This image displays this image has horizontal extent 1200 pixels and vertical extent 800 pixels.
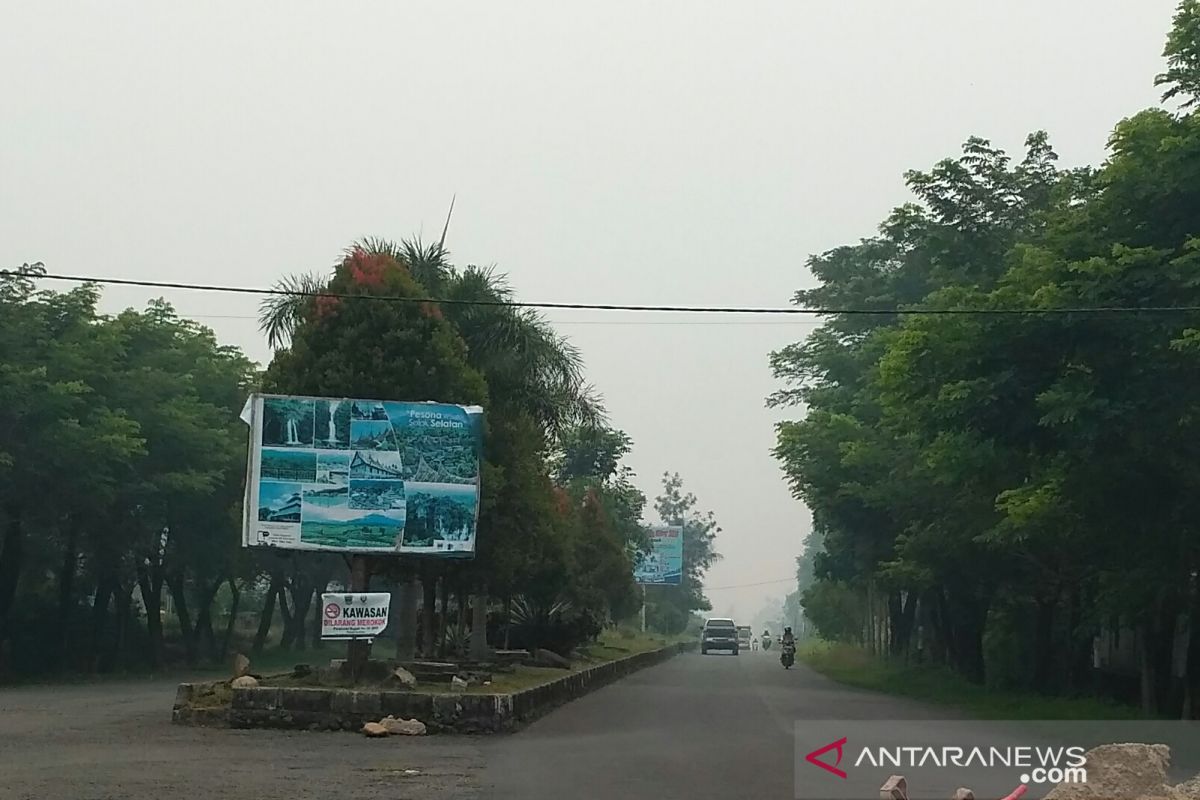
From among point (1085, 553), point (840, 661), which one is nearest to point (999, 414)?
point (1085, 553)

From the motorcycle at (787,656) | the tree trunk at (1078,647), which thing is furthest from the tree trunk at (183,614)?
the tree trunk at (1078,647)

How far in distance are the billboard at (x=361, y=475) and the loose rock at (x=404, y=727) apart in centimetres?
331

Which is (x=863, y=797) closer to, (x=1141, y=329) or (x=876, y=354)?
(x=1141, y=329)

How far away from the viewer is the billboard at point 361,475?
70.1 feet

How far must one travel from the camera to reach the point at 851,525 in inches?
1523

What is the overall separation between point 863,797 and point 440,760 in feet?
20.9

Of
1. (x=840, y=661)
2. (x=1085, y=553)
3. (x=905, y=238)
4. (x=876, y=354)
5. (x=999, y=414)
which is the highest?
(x=905, y=238)

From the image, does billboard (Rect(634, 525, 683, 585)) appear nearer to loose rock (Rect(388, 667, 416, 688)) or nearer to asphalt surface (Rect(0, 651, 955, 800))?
asphalt surface (Rect(0, 651, 955, 800))

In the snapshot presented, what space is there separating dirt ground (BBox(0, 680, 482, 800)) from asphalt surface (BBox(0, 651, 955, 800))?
0.06ft

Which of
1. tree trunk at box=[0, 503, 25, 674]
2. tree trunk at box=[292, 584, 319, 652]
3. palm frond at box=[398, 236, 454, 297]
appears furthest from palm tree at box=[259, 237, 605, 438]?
tree trunk at box=[292, 584, 319, 652]

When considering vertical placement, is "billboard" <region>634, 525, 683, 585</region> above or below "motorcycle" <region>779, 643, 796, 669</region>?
above

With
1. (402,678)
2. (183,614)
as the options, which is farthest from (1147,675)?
(183,614)

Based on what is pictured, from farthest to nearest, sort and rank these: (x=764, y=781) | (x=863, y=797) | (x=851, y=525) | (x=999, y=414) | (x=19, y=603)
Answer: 1. (x=19, y=603)
2. (x=851, y=525)
3. (x=999, y=414)
4. (x=764, y=781)
5. (x=863, y=797)

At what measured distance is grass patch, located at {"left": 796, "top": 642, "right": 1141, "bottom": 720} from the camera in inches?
963
